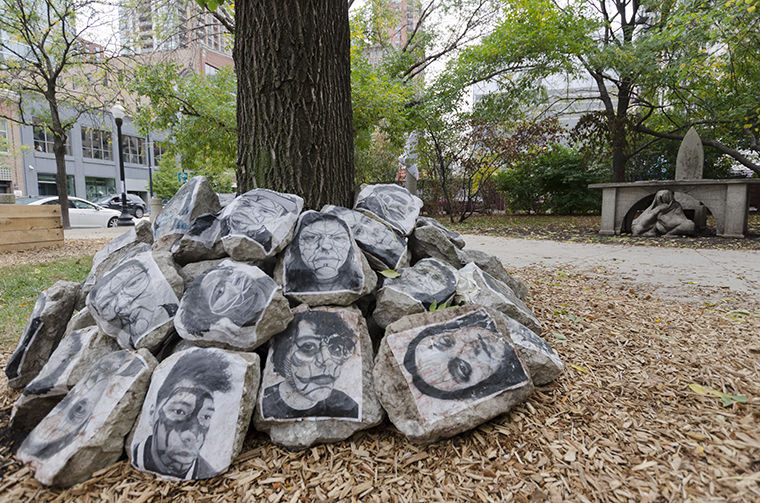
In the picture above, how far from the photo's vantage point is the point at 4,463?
1.54 meters

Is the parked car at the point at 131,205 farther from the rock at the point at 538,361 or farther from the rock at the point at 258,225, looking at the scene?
the rock at the point at 538,361

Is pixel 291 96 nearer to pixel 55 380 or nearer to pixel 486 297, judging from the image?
pixel 486 297

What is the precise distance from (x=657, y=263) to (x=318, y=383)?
557cm

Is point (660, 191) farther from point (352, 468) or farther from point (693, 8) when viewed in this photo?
point (352, 468)

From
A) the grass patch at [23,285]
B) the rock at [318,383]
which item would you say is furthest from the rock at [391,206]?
the grass patch at [23,285]

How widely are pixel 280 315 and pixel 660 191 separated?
372 inches

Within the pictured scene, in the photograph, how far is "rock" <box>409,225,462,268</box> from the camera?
267 cm

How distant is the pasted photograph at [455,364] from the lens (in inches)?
61.2

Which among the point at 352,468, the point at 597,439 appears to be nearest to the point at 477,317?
the point at 597,439

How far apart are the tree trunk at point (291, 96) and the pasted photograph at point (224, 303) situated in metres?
0.98

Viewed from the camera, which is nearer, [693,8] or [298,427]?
[298,427]

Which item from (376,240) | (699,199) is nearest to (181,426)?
(376,240)

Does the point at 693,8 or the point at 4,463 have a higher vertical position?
the point at 693,8

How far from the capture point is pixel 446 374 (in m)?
1.62
